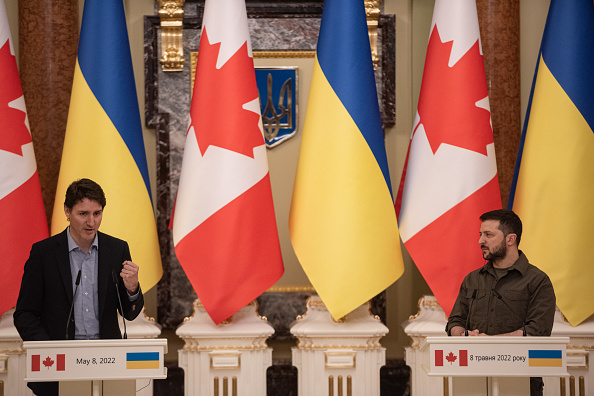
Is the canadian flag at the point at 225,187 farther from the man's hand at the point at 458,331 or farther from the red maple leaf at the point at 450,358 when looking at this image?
the red maple leaf at the point at 450,358

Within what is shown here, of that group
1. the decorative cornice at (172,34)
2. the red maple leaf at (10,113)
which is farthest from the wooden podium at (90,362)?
the decorative cornice at (172,34)

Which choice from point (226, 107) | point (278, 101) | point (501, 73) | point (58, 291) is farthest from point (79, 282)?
point (501, 73)

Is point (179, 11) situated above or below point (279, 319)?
above

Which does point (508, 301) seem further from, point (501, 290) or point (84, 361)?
point (84, 361)

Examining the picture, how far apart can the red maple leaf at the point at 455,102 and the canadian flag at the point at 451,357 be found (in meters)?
1.61

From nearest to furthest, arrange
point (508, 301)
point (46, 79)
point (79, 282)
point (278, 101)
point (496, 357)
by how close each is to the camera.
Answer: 1. point (496, 357)
2. point (79, 282)
3. point (508, 301)
4. point (46, 79)
5. point (278, 101)

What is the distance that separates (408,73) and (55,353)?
129 inches

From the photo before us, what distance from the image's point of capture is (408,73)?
5.00 m

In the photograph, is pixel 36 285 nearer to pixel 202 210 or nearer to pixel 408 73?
pixel 202 210

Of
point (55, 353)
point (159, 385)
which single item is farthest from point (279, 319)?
point (55, 353)

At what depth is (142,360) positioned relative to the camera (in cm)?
247

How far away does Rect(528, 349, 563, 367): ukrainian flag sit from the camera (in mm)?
2617

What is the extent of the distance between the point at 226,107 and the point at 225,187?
431 millimetres

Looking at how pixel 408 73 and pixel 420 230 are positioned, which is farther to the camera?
pixel 408 73
